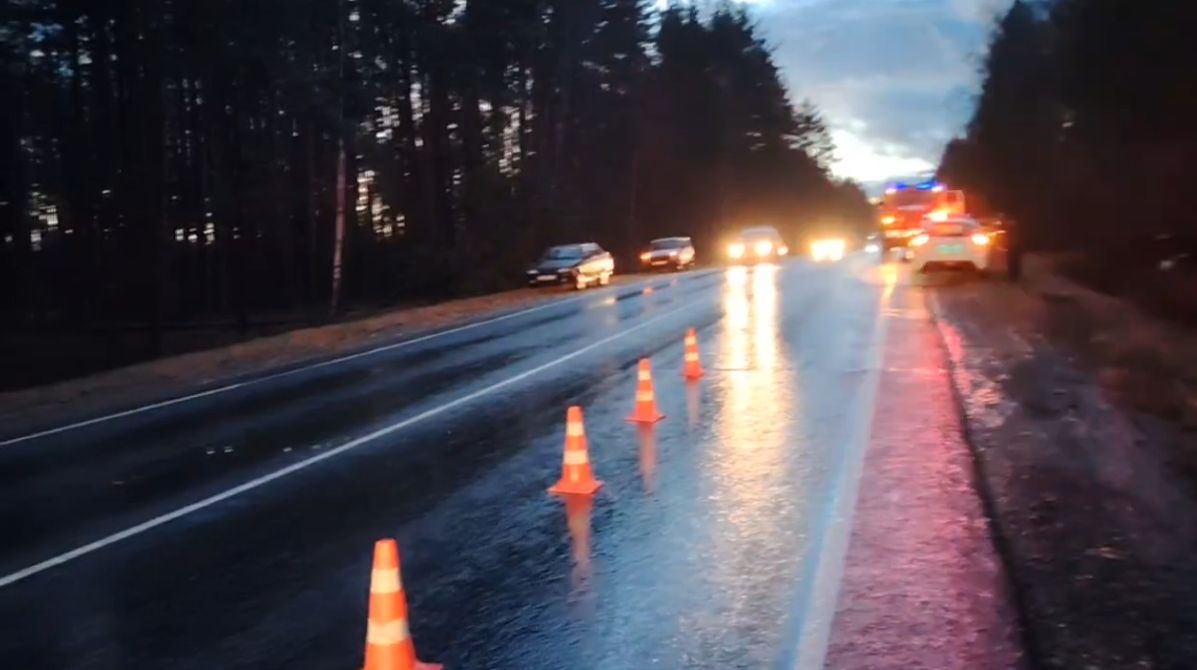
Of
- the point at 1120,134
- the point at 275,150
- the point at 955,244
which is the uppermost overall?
the point at 275,150

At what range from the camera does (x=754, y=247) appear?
62812mm

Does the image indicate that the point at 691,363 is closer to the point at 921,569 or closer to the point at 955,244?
the point at 921,569

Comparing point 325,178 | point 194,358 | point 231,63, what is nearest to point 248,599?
point 194,358

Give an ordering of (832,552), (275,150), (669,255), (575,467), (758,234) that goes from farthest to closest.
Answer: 1. (758,234)
2. (669,255)
3. (275,150)
4. (575,467)
5. (832,552)

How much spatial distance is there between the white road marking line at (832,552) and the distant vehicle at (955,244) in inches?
906

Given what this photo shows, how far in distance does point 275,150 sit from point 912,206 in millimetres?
23620

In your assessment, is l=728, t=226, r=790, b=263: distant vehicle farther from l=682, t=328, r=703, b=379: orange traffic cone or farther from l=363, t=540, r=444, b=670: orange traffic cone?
l=363, t=540, r=444, b=670: orange traffic cone

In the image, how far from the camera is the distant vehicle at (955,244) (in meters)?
36.9

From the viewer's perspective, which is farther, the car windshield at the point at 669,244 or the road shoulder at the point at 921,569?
the car windshield at the point at 669,244

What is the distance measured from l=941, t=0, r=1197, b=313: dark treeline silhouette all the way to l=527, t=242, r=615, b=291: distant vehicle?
15.8 metres

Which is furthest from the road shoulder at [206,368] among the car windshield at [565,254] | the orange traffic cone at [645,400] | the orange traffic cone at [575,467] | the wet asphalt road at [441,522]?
the car windshield at [565,254]

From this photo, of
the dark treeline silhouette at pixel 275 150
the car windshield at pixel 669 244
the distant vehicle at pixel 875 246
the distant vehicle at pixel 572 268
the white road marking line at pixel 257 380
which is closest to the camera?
the white road marking line at pixel 257 380

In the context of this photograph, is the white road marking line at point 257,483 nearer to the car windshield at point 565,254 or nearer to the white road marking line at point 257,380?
the white road marking line at point 257,380

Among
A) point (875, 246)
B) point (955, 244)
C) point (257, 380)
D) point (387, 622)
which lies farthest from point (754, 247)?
point (387, 622)
